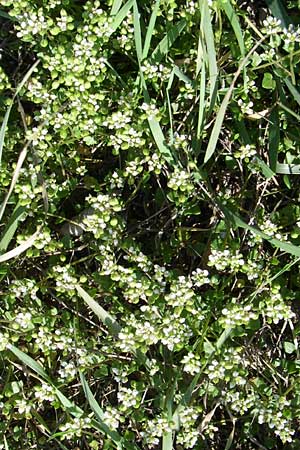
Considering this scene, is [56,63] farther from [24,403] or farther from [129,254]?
[24,403]

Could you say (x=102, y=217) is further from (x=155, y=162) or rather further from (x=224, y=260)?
(x=224, y=260)

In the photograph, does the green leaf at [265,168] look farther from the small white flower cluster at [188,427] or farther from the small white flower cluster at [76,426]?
the small white flower cluster at [76,426]

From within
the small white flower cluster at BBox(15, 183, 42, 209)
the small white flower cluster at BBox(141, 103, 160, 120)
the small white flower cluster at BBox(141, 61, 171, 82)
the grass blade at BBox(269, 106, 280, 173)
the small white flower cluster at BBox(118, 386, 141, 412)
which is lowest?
the small white flower cluster at BBox(118, 386, 141, 412)

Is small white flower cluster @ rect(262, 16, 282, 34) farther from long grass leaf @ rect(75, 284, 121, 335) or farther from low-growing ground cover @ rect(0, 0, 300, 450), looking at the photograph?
long grass leaf @ rect(75, 284, 121, 335)

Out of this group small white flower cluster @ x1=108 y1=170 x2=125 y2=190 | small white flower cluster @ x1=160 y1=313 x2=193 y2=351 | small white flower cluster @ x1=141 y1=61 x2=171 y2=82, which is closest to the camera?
small white flower cluster @ x1=160 y1=313 x2=193 y2=351

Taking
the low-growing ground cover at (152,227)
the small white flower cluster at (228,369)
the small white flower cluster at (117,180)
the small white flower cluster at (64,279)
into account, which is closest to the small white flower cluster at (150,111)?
the low-growing ground cover at (152,227)

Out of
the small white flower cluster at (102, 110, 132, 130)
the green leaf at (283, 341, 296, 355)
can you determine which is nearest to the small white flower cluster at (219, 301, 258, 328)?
the green leaf at (283, 341, 296, 355)

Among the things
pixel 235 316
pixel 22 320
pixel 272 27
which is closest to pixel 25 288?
pixel 22 320
